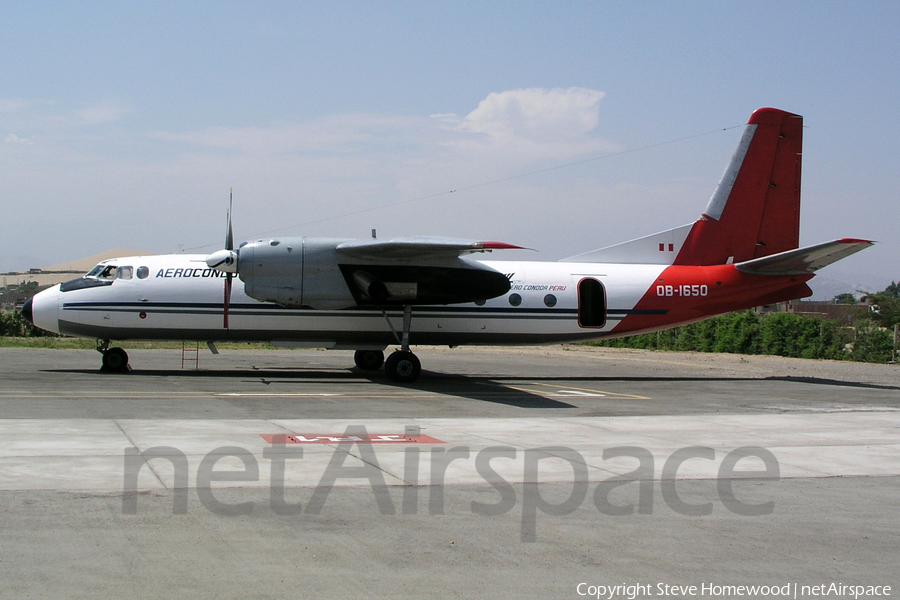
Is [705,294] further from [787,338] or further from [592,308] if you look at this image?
[787,338]

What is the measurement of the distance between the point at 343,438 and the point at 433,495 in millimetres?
3708

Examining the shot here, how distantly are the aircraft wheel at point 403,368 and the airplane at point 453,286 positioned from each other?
0.12 ft

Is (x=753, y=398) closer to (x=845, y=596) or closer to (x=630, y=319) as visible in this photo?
(x=630, y=319)

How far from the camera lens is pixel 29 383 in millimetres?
18016

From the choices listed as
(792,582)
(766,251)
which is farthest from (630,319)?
(792,582)

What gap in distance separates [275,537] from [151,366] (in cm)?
1932

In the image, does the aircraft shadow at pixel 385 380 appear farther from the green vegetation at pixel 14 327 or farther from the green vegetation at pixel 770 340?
the green vegetation at pixel 14 327

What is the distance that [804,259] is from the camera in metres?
22.0

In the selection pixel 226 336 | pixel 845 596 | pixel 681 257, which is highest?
pixel 681 257

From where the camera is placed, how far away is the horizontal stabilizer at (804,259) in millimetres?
20250

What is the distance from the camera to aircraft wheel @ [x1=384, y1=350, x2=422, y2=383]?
69.4 feet

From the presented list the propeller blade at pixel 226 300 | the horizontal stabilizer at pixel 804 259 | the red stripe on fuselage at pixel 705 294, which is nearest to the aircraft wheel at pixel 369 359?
the propeller blade at pixel 226 300

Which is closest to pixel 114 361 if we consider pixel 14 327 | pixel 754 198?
pixel 754 198

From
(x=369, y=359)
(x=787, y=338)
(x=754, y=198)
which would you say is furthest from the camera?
(x=787, y=338)
